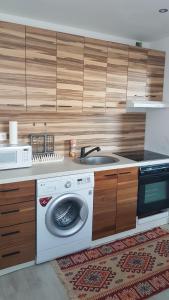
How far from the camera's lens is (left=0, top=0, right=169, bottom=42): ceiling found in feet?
7.06

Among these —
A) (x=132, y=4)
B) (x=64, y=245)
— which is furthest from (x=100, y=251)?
(x=132, y=4)

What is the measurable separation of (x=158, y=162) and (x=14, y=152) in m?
1.65

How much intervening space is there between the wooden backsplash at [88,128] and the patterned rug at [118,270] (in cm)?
124

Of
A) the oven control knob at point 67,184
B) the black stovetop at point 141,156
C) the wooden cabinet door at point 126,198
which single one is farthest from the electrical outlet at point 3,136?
the black stovetop at point 141,156

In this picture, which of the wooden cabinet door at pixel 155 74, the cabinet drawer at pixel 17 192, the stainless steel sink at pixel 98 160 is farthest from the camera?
the wooden cabinet door at pixel 155 74

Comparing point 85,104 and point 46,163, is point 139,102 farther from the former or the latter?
point 46,163

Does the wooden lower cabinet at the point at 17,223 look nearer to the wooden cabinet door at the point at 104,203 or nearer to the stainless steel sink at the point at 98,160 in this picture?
the wooden cabinet door at the point at 104,203

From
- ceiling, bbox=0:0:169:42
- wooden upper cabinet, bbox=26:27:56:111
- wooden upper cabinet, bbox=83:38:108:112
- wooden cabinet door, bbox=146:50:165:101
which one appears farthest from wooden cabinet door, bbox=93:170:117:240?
ceiling, bbox=0:0:169:42

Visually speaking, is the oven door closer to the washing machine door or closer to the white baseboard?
the washing machine door

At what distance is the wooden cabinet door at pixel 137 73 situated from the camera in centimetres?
290

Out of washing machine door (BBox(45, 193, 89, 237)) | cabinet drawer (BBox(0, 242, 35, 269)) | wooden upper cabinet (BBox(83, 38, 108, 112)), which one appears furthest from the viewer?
wooden upper cabinet (BBox(83, 38, 108, 112))

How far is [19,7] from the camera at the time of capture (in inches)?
89.4

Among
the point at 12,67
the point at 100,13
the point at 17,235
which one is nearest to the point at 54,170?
the point at 17,235

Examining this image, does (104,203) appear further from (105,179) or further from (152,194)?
(152,194)
